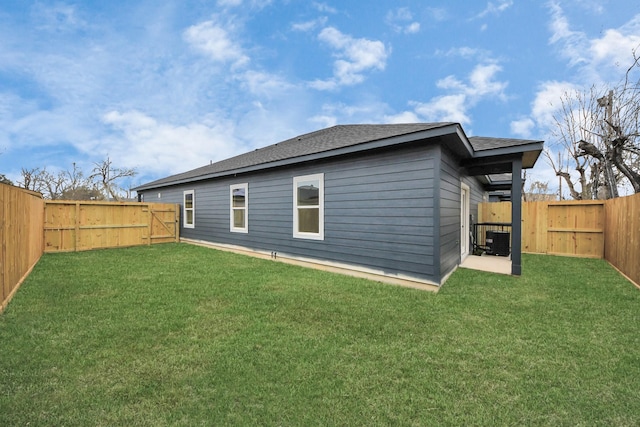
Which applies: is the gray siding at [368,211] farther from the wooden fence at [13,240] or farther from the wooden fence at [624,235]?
the wooden fence at [13,240]

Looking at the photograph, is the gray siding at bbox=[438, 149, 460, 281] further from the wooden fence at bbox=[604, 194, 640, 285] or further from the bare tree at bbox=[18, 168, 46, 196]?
the bare tree at bbox=[18, 168, 46, 196]

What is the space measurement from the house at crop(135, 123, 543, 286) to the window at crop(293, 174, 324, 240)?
2 centimetres

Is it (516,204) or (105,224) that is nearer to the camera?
(516,204)

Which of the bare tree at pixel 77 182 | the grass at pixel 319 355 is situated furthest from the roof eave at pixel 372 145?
the bare tree at pixel 77 182

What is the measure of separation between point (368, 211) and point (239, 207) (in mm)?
4717

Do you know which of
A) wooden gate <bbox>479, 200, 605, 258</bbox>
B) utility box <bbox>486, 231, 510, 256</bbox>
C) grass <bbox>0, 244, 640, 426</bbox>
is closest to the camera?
grass <bbox>0, 244, 640, 426</bbox>

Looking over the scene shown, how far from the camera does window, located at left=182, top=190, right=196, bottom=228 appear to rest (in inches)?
423

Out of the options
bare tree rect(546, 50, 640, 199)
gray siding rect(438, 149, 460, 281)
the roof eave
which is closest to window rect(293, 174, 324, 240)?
the roof eave

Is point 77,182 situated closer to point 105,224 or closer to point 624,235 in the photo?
point 105,224

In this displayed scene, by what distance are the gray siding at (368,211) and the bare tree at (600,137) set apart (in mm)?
5081

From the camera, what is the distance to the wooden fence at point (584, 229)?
5.44 m

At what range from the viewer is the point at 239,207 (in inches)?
339

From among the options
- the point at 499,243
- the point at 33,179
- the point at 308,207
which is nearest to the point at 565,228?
the point at 499,243

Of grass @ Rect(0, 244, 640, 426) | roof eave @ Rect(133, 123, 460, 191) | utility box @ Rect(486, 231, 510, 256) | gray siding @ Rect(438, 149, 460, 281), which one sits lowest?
grass @ Rect(0, 244, 640, 426)
